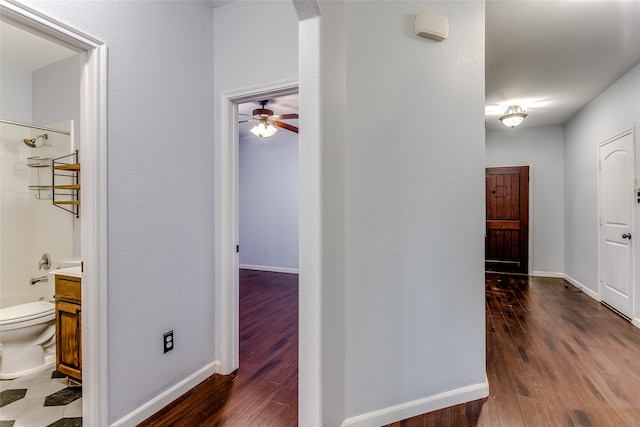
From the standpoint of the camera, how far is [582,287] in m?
4.41

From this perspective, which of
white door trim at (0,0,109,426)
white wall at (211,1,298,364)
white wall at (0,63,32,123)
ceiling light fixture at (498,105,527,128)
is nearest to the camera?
white door trim at (0,0,109,426)

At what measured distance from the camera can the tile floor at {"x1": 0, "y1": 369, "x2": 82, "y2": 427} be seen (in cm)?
168

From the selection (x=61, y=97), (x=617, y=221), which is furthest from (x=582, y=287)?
(x=61, y=97)

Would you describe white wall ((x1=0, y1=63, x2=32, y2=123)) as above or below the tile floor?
above

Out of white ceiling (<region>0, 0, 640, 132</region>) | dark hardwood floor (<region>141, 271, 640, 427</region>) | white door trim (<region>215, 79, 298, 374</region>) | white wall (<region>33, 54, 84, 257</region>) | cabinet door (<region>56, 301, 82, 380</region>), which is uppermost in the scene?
white ceiling (<region>0, 0, 640, 132</region>)

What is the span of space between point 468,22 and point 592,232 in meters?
3.96

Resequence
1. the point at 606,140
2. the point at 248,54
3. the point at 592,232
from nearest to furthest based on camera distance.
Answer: the point at 248,54, the point at 606,140, the point at 592,232

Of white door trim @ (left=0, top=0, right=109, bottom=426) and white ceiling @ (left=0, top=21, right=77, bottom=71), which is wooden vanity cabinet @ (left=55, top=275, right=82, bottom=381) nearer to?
white door trim @ (left=0, top=0, right=109, bottom=426)

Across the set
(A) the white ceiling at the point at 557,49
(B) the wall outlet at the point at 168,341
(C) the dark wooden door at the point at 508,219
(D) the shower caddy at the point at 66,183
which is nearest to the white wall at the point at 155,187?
(B) the wall outlet at the point at 168,341

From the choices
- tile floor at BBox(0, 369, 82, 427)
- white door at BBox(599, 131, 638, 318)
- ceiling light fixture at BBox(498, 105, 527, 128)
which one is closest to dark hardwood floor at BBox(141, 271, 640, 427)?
white door at BBox(599, 131, 638, 318)

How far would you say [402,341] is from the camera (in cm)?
173

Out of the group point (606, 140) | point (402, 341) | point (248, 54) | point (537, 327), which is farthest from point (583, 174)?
point (248, 54)

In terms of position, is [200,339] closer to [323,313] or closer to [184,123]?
[323,313]

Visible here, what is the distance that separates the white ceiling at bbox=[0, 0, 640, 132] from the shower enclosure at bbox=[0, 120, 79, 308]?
0.67 m
